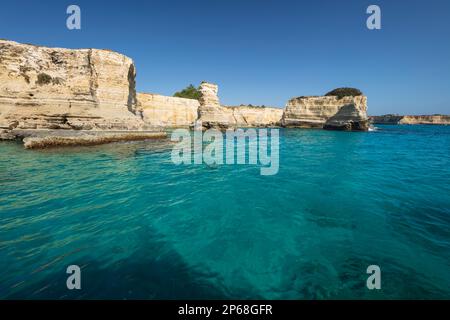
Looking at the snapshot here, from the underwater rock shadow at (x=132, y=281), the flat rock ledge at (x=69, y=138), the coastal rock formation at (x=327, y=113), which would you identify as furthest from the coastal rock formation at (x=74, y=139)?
the coastal rock formation at (x=327, y=113)

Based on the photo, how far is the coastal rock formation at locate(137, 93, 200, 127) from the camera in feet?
141

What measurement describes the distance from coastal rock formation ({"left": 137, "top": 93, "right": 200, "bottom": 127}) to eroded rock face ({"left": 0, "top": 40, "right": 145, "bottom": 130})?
20.2 meters

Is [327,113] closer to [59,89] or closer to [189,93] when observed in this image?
[189,93]

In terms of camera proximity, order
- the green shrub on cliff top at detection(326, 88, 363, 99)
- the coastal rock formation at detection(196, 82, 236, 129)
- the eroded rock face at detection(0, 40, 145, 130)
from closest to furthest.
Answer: the eroded rock face at detection(0, 40, 145, 130), the coastal rock formation at detection(196, 82, 236, 129), the green shrub on cliff top at detection(326, 88, 363, 99)

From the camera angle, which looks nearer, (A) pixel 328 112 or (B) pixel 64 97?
(B) pixel 64 97

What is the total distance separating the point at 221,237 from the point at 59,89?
23.5 meters

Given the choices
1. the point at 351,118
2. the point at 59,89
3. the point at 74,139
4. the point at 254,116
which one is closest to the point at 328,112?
the point at 351,118

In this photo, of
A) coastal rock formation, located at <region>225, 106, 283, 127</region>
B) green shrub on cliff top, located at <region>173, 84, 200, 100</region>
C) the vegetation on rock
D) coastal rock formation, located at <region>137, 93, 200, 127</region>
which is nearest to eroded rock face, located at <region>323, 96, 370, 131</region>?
coastal rock formation, located at <region>225, 106, 283, 127</region>

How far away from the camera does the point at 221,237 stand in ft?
13.5

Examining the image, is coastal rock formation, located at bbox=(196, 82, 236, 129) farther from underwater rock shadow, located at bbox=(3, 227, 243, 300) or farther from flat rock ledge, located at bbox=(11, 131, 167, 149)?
underwater rock shadow, located at bbox=(3, 227, 243, 300)

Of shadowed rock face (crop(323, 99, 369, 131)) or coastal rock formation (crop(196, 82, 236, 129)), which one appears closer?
coastal rock formation (crop(196, 82, 236, 129))

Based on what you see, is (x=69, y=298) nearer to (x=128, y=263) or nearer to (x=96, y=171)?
(x=128, y=263)

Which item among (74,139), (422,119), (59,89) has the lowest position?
(74,139)
